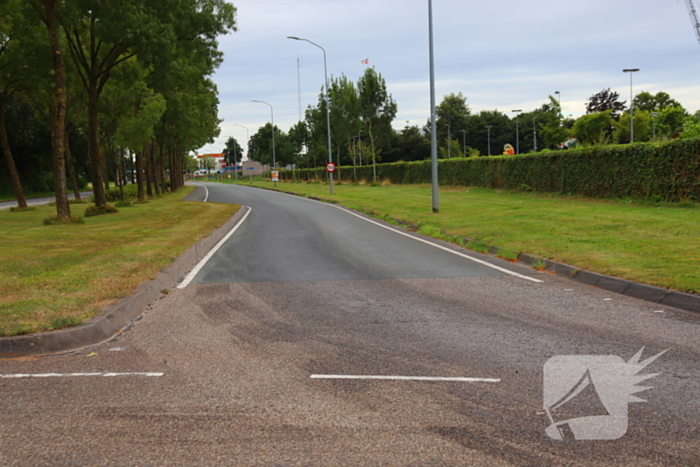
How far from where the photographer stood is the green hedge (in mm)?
20281

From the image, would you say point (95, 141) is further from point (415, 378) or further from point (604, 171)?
point (415, 378)

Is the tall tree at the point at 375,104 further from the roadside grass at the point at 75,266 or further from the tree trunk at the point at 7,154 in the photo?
the roadside grass at the point at 75,266

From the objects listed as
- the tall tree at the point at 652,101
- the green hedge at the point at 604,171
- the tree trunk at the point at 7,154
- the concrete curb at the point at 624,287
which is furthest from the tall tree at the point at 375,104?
the tall tree at the point at 652,101

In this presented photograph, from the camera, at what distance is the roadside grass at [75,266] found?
22.4 ft

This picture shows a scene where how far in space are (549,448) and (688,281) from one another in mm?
5581

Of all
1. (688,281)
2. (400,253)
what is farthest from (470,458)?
(400,253)

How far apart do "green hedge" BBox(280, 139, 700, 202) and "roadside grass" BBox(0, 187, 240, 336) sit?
15757 millimetres

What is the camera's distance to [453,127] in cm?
10719

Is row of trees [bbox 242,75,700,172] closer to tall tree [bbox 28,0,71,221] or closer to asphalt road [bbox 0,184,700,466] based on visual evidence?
tall tree [bbox 28,0,71,221]

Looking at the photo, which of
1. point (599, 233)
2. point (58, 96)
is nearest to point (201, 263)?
point (599, 233)

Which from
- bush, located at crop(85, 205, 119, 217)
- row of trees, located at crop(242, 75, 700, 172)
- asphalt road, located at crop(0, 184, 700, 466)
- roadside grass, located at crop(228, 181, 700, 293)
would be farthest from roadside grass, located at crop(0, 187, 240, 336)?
row of trees, located at crop(242, 75, 700, 172)

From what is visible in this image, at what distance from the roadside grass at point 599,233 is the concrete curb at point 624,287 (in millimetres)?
183

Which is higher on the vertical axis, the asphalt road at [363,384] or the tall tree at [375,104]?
the tall tree at [375,104]

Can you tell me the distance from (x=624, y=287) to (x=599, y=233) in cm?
597
